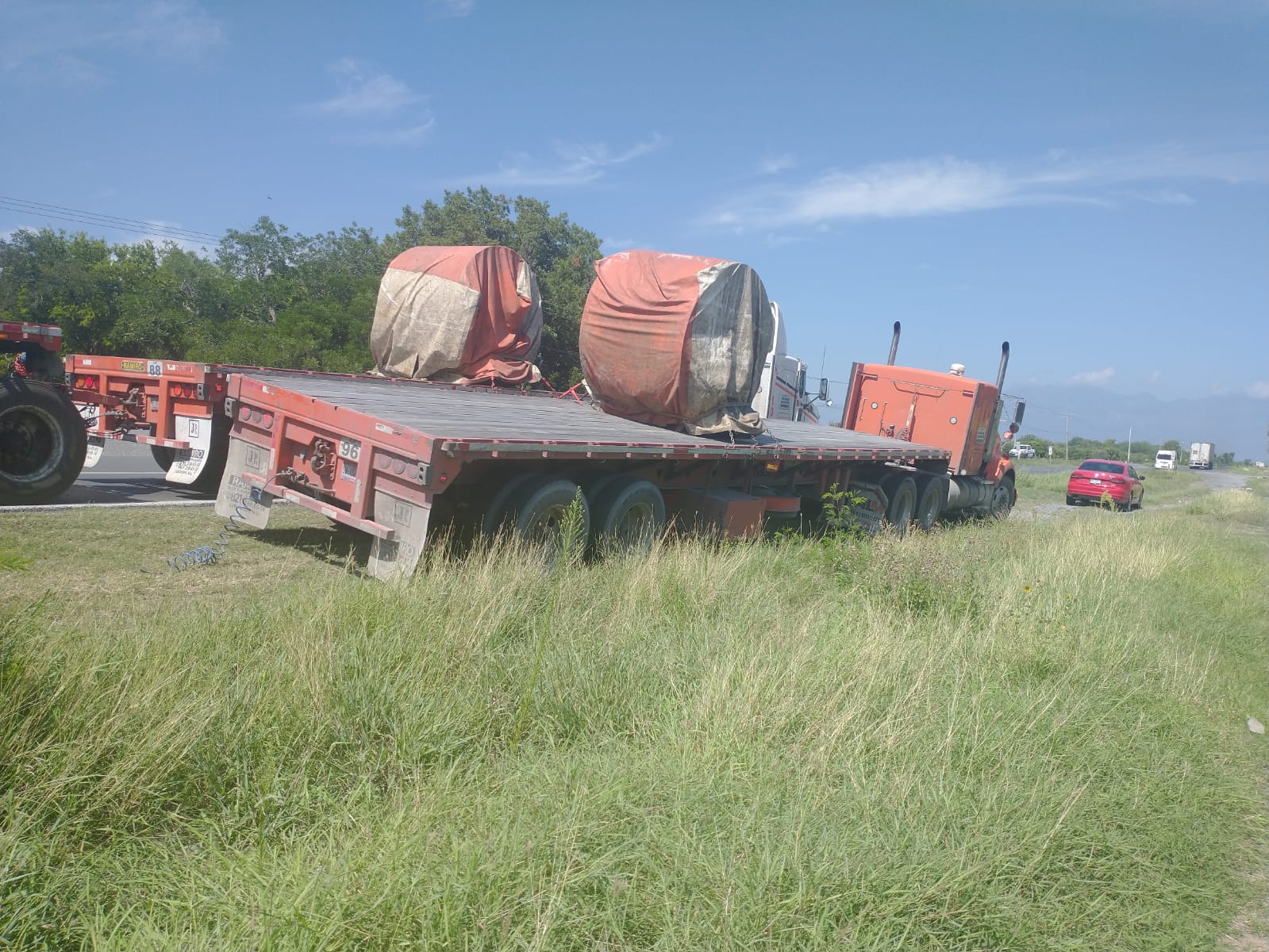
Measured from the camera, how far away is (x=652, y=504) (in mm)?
9539

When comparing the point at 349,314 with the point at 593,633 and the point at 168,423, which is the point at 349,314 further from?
the point at 593,633

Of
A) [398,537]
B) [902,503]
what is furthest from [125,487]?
[902,503]

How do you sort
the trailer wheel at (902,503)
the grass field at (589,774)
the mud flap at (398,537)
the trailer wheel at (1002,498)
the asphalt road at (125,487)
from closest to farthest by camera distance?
the grass field at (589,774) → the mud flap at (398,537) → the asphalt road at (125,487) → the trailer wheel at (902,503) → the trailer wheel at (1002,498)

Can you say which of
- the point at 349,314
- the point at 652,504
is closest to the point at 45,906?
the point at 652,504

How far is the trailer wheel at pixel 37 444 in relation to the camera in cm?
959

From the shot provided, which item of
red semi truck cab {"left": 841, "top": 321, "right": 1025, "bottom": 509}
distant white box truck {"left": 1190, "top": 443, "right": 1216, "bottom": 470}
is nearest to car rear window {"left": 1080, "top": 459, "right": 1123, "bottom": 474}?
red semi truck cab {"left": 841, "top": 321, "right": 1025, "bottom": 509}

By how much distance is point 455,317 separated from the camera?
12.0m

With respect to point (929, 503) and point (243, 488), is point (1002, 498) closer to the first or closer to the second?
point (929, 503)

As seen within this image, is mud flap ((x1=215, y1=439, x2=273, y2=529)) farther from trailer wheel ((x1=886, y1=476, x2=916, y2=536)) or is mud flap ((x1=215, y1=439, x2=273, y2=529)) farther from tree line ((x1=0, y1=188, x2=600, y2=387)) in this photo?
tree line ((x1=0, y1=188, x2=600, y2=387))

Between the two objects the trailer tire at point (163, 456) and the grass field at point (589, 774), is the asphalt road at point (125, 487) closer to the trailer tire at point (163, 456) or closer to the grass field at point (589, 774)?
the trailer tire at point (163, 456)

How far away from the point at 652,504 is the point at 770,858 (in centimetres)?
638

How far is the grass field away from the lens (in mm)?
2967

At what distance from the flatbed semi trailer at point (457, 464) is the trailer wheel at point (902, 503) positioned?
174 inches

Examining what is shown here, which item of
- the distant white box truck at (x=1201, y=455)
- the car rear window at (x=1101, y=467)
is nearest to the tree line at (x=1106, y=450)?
the distant white box truck at (x=1201, y=455)
